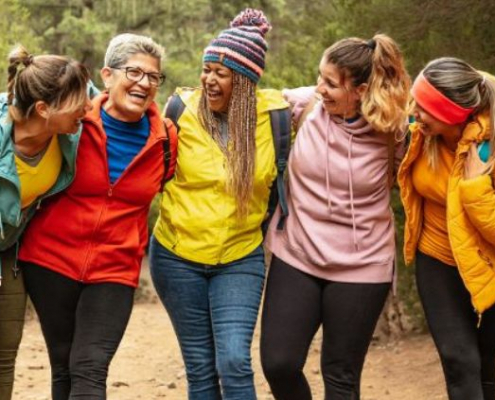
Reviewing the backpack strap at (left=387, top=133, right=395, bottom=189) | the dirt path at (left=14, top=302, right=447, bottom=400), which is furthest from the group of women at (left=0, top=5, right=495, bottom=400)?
the dirt path at (left=14, top=302, right=447, bottom=400)

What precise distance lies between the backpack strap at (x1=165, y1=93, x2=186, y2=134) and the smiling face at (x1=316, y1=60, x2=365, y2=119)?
76cm

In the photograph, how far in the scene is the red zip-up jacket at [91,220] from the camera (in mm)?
5352

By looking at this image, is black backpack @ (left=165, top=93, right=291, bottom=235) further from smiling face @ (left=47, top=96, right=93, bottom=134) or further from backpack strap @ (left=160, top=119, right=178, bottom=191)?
smiling face @ (left=47, top=96, right=93, bottom=134)

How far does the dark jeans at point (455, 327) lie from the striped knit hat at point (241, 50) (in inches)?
55.5

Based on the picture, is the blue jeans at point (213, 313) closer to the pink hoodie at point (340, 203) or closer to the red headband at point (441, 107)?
the pink hoodie at point (340, 203)

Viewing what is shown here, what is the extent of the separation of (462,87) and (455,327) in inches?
48.8

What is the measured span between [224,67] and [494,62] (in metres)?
4.57

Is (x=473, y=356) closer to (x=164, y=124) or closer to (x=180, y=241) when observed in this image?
(x=180, y=241)

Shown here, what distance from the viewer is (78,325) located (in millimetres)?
5312

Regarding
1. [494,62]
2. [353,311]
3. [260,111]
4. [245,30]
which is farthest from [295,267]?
[494,62]

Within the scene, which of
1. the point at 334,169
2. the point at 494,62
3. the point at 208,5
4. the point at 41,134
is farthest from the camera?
the point at 208,5

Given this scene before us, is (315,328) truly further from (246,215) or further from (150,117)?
(150,117)

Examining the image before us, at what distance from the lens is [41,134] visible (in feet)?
17.0

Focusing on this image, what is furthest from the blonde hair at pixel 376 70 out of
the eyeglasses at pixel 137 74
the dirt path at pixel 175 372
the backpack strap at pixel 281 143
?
the dirt path at pixel 175 372
